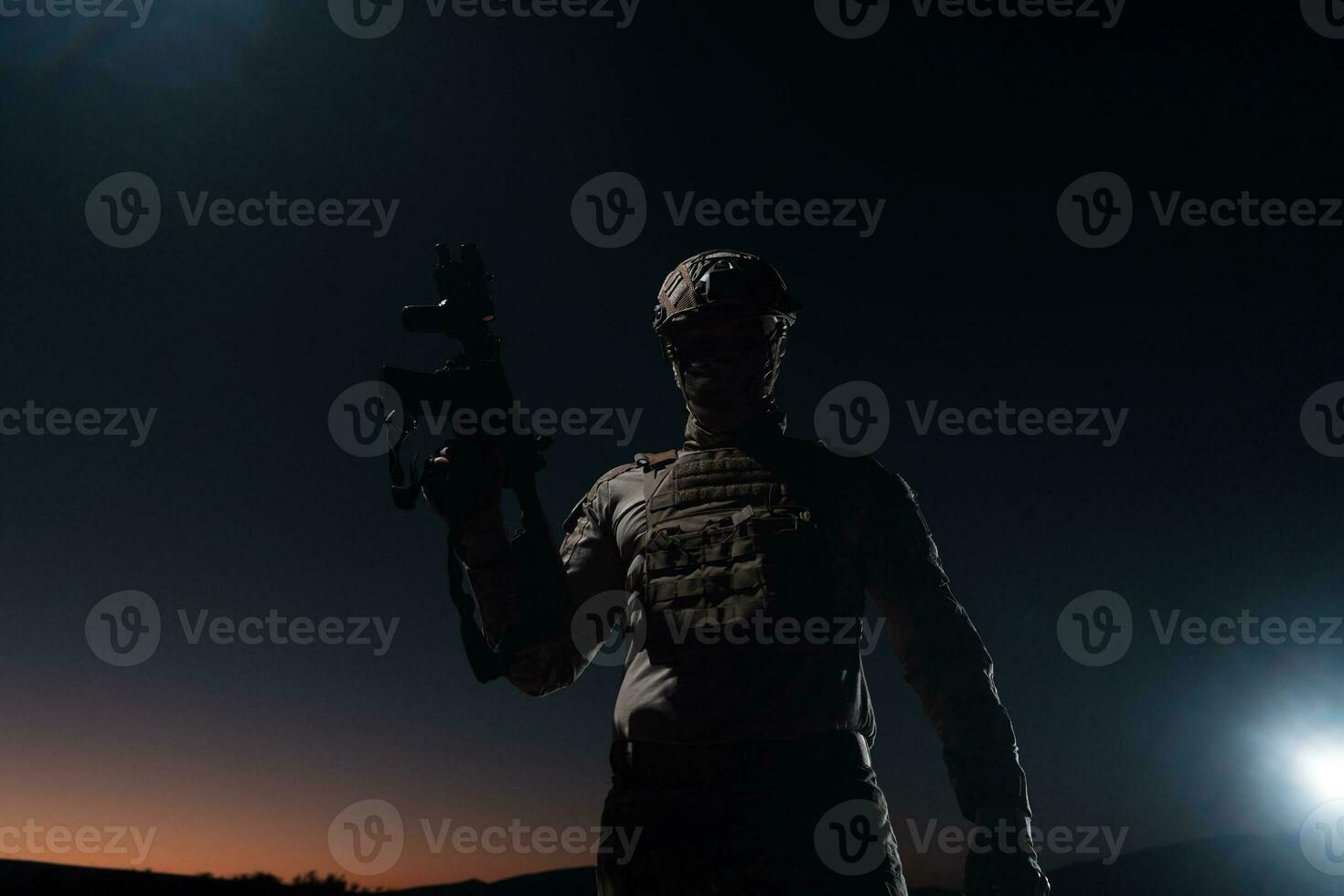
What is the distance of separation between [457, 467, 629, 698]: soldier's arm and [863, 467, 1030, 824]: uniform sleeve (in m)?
1.67

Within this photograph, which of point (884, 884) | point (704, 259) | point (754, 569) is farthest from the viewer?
point (704, 259)

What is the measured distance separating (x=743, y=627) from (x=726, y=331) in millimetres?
1690

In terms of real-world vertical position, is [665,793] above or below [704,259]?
below

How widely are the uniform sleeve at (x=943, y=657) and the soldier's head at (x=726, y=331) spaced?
0.91 metres

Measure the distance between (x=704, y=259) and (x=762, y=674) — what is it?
7.86 feet

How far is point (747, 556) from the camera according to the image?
164 inches

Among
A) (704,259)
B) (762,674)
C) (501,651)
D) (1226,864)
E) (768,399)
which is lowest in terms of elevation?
(1226,864)

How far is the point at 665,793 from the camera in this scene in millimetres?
3820

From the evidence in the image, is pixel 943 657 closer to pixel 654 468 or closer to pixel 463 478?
pixel 654 468

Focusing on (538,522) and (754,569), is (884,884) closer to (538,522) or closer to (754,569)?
(754,569)

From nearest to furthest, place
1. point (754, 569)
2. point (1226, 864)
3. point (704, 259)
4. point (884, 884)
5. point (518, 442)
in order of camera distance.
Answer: point (884, 884)
point (754, 569)
point (518, 442)
point (704, 259)
point (1226, 864)

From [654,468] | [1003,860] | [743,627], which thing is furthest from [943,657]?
[654,468]

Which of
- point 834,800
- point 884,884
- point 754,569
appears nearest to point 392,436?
point 754,569

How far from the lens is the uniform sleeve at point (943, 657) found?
3922mm
